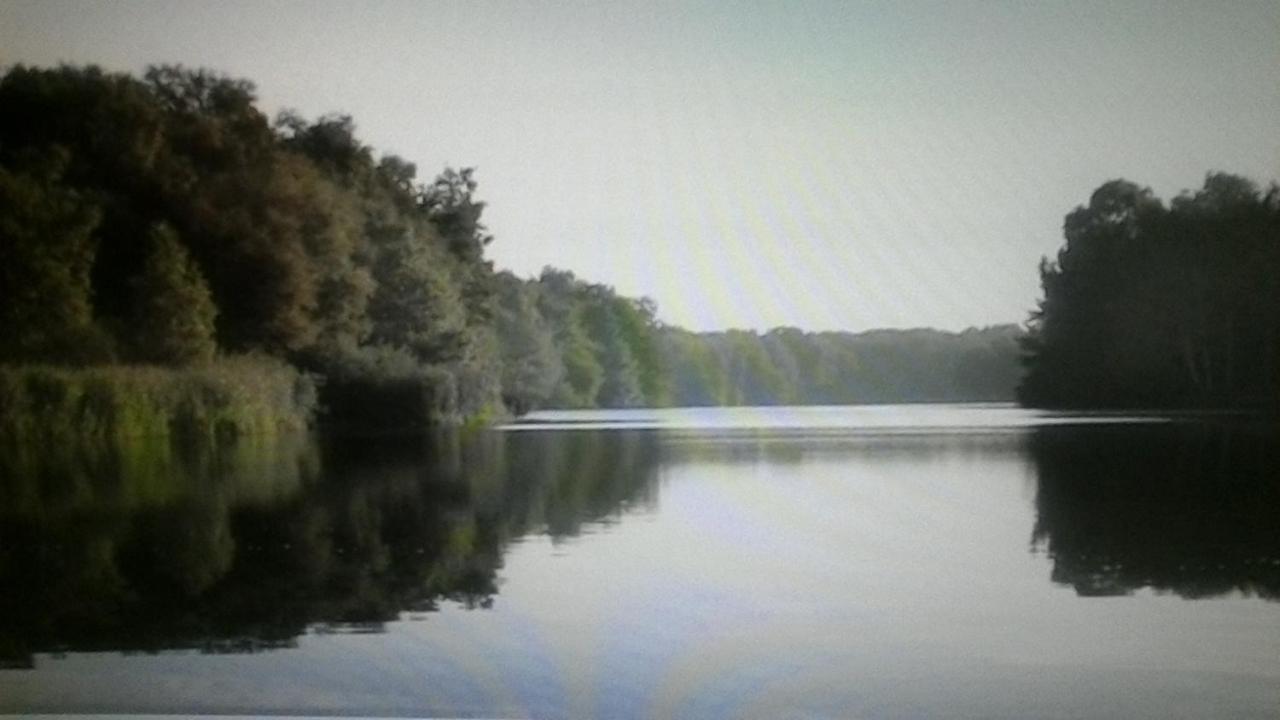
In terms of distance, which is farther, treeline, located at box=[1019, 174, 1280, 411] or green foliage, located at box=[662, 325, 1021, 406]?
green foliage, located at box=[662, 325, 1021, 406]

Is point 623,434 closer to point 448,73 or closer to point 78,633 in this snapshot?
point 448,73

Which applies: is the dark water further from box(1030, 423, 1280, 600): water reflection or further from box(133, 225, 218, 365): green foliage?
box(133, 225, 218, 365): green foliage

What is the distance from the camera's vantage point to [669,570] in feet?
9.78

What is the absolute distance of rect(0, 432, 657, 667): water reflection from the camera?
3070 mm

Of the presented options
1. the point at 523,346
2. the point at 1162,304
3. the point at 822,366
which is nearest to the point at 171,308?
the point at 523,346

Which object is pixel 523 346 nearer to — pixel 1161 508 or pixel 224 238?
pixel 224 238

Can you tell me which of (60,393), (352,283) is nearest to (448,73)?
(352,283)

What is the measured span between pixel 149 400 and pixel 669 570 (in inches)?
61.9

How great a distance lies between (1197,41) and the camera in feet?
9.57

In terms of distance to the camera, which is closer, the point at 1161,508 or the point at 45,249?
the point at 1161,508

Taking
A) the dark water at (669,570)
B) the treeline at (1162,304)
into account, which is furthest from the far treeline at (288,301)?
the treeline at (1162,304)

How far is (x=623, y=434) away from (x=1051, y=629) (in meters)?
1.17

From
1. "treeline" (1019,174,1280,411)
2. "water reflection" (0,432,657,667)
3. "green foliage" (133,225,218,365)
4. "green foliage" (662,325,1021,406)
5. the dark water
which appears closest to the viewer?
the dark water

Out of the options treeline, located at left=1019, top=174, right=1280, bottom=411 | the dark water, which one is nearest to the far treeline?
the dark water
